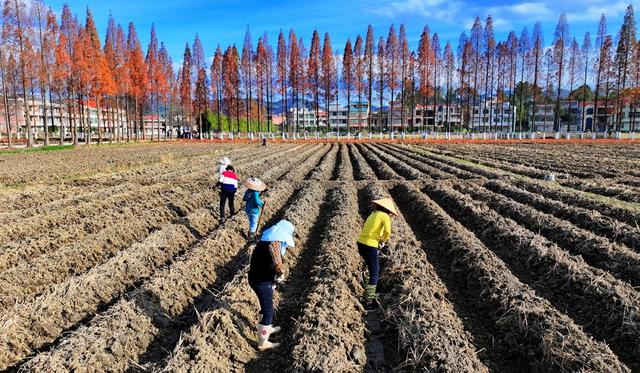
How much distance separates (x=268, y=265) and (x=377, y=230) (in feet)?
5.89

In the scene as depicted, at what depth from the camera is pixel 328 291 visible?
635 centimetres

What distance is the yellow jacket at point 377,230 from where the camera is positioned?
6188 millimetres

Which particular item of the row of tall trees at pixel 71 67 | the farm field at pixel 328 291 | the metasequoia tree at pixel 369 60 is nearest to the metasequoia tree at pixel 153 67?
the row of tall trees at pixel 71 67

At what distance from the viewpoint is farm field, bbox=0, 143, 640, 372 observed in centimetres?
491

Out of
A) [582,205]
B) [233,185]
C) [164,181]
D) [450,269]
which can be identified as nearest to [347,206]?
[233,185]

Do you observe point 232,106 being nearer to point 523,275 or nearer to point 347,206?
point 347,206

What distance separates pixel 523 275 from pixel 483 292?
1455mm

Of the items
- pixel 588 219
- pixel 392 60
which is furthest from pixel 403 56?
pixel 588 219

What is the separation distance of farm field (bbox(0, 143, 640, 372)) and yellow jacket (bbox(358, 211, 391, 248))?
0.85 meters

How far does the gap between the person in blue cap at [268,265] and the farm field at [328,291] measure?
35 centimetres

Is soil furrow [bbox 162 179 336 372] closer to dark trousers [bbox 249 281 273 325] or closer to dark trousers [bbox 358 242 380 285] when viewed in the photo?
dark trousers [bbox 249 281 273 325]

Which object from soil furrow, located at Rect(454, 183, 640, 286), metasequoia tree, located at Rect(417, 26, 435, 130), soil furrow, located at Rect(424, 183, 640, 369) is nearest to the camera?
soil furrow, located at Rect(424, 183, 640, 369)

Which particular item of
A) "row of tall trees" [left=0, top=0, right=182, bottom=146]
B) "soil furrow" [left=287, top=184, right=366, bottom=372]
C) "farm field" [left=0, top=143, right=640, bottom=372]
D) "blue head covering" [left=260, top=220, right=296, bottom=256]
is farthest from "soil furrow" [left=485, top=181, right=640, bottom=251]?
"row of tall trees" [left=0, top=0, right=182, bottom=146]

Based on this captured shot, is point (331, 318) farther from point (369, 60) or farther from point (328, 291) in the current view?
point (369, 60)
